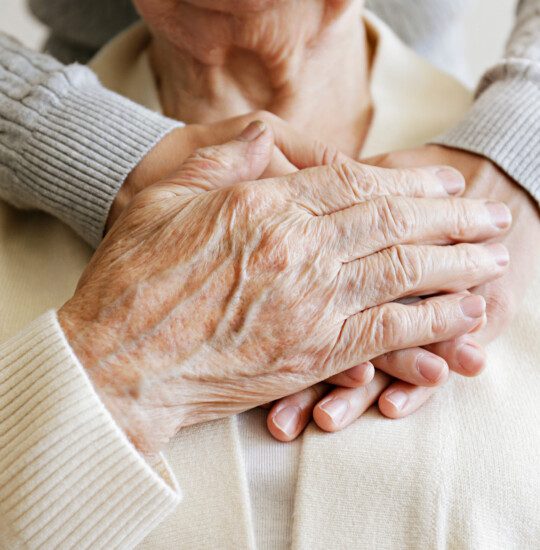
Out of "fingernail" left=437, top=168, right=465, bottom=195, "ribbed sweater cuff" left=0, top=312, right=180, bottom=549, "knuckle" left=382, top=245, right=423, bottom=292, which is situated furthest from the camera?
"fingernail" left=437, top=168, right=465, bottom=195

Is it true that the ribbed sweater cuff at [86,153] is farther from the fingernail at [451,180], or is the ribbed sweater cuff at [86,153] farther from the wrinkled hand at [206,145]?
the fingernail at [451,180]

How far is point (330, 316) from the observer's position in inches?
27.8

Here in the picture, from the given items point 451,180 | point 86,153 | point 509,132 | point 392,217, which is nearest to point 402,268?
point 392,217

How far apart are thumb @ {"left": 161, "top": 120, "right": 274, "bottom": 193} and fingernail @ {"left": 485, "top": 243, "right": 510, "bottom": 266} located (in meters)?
0.27

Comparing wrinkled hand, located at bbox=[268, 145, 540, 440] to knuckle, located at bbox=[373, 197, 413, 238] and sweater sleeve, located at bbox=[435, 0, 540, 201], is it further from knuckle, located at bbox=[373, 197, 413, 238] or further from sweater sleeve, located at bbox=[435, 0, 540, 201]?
knuckle, located at bbox=[373, 197, 413, 238]

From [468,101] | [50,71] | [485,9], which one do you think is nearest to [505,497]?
[468,101]

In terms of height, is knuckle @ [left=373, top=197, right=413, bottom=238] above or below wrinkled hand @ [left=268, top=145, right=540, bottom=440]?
above

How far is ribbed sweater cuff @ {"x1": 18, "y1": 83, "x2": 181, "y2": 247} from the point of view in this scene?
0.85 metres

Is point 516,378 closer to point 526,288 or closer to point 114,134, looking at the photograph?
point 526,288

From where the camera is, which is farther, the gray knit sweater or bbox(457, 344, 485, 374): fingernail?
the gray knit sweater

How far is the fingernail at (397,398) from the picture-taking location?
74 cm

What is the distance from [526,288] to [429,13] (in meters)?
0.66

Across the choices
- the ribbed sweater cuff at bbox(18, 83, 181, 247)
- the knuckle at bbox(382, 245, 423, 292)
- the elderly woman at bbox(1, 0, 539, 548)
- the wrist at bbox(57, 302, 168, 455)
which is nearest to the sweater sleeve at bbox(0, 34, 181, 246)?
the ribbed sweater cuff at bbox(18, 83, 181, 247)

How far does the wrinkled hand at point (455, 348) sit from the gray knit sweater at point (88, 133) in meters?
0.02
